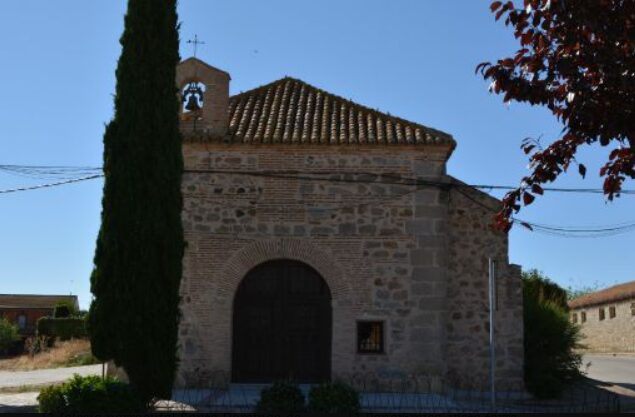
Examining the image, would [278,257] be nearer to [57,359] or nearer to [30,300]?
[57,359]

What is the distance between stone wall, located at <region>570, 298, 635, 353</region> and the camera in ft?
111

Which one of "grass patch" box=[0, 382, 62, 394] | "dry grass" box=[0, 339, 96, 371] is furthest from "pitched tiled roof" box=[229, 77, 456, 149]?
"dry grass" box=[0, 339, 96, 371]

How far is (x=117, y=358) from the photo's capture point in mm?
10484

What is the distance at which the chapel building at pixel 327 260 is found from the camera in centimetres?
1424

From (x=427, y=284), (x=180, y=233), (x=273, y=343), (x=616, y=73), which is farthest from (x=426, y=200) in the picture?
(x=616, y=73)

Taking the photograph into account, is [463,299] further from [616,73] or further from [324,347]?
[616,73]

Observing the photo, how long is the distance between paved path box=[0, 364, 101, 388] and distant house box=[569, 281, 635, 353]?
20981 mm

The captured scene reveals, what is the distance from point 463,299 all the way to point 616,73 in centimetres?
1055

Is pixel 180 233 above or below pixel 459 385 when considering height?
above

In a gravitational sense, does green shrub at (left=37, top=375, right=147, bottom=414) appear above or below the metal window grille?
below

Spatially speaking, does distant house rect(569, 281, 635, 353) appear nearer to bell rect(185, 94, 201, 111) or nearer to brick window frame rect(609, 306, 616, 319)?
brick window frame rect(609, 306, 616, 319)

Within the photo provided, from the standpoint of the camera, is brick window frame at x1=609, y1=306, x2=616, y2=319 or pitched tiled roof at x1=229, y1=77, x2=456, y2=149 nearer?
pitched tiled roof at x1=229, y1=77, x2=456, y2=149

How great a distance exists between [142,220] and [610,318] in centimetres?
3085

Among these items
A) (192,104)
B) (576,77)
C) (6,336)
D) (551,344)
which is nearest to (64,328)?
(6,336)
